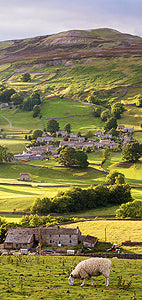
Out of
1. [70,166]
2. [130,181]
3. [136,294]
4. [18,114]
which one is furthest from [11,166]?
[136,294]

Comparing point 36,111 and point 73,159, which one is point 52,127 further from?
point 73,159

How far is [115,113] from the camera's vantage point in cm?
16600

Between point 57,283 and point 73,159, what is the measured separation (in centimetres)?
8850

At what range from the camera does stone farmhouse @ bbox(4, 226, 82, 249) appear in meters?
46.3

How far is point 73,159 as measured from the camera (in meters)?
111

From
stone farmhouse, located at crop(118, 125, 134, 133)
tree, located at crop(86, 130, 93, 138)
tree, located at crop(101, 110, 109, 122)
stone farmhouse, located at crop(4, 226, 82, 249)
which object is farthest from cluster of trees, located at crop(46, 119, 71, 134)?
stone farmhouse, located at crop(4, 226, 82, 249)

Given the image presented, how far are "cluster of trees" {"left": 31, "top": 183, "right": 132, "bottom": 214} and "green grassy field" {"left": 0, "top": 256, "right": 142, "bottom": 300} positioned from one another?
39478 mm

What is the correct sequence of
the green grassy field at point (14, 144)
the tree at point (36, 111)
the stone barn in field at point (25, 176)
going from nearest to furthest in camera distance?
1. the stone barn in field at point (25, 176)
2. the green grassy field at point (14, 144)
3. the tree at point (36, 111)

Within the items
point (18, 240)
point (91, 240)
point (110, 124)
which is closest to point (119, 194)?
point (91, 240)

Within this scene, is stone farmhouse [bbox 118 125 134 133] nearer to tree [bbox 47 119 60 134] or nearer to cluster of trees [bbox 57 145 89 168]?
tree [bbox 47 119 60 134]

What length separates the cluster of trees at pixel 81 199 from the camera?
69938 millimetres

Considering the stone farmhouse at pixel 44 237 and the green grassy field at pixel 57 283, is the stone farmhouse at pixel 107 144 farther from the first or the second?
the green grassy field at pixel 57 283

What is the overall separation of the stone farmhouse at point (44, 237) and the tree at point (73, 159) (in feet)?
204

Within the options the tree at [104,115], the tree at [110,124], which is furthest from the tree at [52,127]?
the tree at [104,115]
